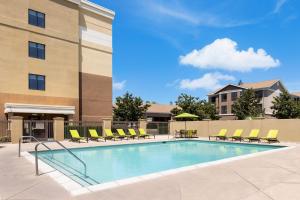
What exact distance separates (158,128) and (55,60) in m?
14.3

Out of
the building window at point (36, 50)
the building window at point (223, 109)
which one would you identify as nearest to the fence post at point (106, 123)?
the building window at point (36, 50)

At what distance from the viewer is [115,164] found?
1364 cm

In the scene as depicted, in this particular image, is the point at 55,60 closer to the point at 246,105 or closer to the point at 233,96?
the point at 246,105

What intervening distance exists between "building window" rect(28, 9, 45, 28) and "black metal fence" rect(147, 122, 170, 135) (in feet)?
54.7

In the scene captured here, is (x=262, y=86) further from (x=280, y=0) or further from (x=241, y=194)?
(x=241, y=194)

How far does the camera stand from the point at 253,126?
2473 centimetres

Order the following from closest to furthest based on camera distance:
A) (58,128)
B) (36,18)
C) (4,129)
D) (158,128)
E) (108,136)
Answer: (58,128) → (4,129) → (108,136) → (36,18) → (158,128)

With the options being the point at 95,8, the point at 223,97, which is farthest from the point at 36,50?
the point at 223,97

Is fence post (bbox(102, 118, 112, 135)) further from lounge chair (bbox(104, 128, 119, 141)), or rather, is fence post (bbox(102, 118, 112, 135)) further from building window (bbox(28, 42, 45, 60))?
building window (bbox(28, 42, 45, 60))

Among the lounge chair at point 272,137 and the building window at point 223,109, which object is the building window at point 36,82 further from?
the building window at point 223,109

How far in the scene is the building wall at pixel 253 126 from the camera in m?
22.1

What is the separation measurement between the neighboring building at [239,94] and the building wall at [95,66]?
3152cm

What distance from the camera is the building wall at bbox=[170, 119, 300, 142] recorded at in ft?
72.4

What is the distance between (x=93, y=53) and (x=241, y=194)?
29.0 meters
